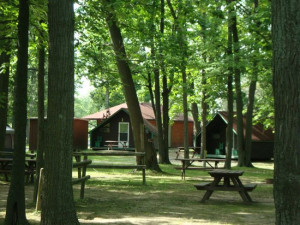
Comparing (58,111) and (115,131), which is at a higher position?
(115,131)

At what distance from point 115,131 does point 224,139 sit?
1143 centimetres

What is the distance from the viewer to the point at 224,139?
34125 mm

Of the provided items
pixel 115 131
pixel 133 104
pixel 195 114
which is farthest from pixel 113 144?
pixel 133 104

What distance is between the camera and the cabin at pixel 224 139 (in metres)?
32.0

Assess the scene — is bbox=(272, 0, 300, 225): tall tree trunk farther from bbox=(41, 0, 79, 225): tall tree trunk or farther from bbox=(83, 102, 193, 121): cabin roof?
bbox=(83, 102, 193, 121): cabin roof

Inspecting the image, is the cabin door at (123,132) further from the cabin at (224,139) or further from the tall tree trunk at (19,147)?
the tall tree trunk at (19,147)

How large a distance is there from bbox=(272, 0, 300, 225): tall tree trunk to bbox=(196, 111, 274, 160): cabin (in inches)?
1094

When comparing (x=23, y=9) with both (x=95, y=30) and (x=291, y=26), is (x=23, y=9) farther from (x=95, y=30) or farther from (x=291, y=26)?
(x=291, y=26)

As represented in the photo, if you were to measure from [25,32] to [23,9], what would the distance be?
14.8 inches

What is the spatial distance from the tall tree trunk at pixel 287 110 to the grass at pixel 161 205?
3.52 metres

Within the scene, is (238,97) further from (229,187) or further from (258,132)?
(229,187)

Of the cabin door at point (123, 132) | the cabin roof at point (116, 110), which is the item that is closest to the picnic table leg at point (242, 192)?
the cabin door at point (123, 132)

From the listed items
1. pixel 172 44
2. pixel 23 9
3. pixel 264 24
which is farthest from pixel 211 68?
pixel 23 9

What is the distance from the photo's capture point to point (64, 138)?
18.8 ft
